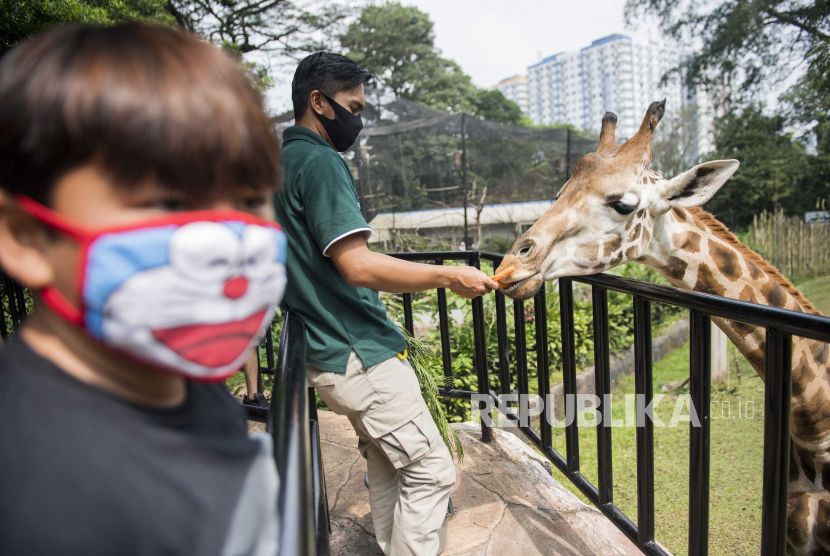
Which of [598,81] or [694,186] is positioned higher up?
[598,81]

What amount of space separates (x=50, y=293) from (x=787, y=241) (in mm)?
14754

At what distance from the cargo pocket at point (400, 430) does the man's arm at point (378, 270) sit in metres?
0.46

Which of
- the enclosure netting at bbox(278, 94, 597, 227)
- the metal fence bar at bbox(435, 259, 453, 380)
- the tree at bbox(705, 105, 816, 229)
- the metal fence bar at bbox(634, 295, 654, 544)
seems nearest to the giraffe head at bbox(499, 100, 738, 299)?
the metal fence bar at bbox(634, 295, 654, 544)

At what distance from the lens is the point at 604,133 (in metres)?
2.95

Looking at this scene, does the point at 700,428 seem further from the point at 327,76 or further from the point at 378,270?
the point at 327,76

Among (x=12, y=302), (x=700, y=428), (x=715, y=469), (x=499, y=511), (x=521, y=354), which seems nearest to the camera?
(x=700, y=428)

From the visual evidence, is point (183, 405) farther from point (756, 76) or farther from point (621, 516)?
point (756, 76)

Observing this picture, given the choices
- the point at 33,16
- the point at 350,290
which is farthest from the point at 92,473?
the point at 33,16

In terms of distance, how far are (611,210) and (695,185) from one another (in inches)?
15.8

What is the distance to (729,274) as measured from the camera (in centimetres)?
265

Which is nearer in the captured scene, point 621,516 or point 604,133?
point 621,516

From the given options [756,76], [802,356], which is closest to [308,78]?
[802,356]

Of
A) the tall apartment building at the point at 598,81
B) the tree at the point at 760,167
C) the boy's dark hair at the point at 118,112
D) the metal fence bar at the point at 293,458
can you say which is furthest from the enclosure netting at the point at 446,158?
the tall apartment building at the point at 598,81

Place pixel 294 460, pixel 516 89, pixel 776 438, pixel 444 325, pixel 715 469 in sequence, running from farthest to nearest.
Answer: pixel 516 89 < pixel 715 469 < pixel 444 325 < pixel 776 438 < pixel 294 460
